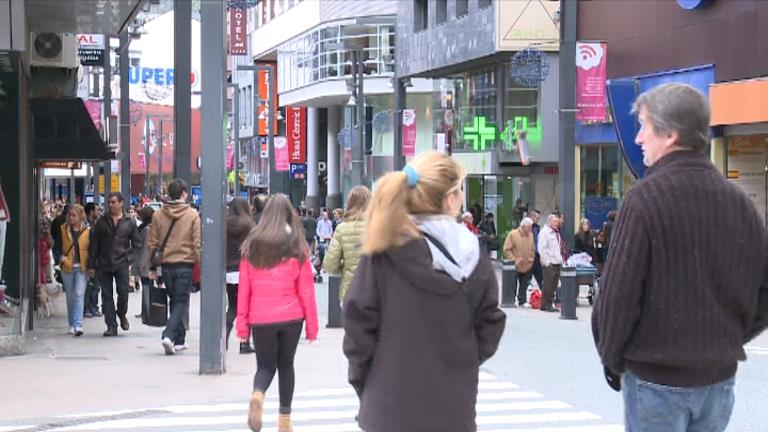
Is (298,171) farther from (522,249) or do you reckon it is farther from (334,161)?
(522,249)

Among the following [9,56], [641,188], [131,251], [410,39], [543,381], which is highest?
[410,39]

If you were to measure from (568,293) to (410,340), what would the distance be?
54.3 ft

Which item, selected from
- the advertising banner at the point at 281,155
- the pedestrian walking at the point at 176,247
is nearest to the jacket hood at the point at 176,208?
the pedestrian walking at the point at 176,247

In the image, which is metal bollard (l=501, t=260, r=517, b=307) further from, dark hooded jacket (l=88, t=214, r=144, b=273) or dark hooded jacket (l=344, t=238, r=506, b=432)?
dark hooded jacket (l=344, t=238, r=506, b=432)

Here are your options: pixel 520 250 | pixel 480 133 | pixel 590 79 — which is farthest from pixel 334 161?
pixel 520 250

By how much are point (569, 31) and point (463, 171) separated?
17.9 m

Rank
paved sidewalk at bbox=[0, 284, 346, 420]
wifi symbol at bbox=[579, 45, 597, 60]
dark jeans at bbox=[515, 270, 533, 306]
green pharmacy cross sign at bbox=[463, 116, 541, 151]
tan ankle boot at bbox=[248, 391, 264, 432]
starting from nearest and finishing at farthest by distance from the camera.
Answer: tan ankle boot at bbox=[248, 391, 264, 432] → paved sidewalk at bbox=[0, 284, 346, 420] → dark jeans at bbox=[515, 270, 533, 306] → wifi symbol at bbox=[579, 45, 597, 60] → green pharmacy cross sign at bbox=[463, 116, 541, 151]

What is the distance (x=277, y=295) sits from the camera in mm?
9055

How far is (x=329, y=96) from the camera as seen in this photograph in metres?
58.9

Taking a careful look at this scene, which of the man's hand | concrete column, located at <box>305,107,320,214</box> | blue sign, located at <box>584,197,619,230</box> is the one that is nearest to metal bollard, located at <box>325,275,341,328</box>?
the man's hand

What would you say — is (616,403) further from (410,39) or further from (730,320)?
(410,39)

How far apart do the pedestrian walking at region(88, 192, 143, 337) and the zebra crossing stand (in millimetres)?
5709

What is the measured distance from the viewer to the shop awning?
24344 millimetres

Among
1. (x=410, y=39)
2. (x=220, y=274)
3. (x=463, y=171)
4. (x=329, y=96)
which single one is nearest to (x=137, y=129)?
(x=329, y=96)
